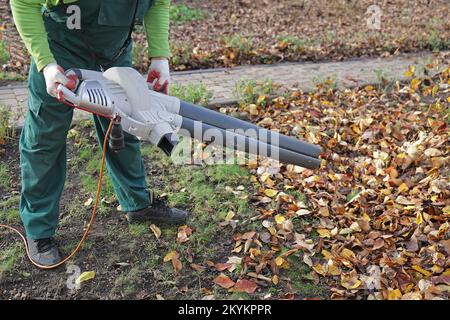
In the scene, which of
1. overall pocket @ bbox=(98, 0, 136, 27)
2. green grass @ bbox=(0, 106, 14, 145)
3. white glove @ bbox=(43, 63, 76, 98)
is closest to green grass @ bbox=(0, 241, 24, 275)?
white glove @ bbox=(43, 63, 76, 98)

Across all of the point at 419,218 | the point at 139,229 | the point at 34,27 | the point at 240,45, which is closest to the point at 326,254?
the point at 419,218

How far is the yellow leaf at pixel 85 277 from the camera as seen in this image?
9.48 feet

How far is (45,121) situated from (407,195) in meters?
2.40

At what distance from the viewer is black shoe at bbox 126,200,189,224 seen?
3328 millimetres

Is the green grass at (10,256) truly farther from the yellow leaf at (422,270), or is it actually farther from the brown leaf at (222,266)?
the yellow leaf at (422,270)

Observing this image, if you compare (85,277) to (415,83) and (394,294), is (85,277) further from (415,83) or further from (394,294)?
(415,83)

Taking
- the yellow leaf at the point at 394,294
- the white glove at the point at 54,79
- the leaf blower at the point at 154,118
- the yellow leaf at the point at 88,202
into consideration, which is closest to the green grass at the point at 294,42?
the yellow leaf at the point at 88,202

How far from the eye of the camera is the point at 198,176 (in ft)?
12.8

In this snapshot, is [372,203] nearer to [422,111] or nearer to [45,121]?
[422,111]

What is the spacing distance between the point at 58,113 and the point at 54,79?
1.05 feet

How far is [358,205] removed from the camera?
11.6ft

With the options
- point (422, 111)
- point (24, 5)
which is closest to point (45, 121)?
point (24, 5)

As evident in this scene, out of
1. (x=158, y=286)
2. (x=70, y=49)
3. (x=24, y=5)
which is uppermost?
(x=24, y=5)

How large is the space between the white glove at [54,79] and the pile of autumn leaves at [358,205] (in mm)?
1321
